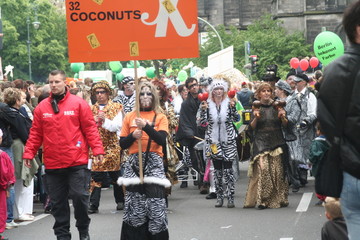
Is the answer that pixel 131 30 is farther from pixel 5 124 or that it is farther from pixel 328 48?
pixel 328 48

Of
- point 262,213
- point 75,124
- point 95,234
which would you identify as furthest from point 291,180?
point 75,124

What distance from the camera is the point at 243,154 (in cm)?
1603

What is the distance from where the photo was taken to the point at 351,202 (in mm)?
4781

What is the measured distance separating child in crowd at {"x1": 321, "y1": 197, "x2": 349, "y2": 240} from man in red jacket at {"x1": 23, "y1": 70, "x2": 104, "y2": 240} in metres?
3.28

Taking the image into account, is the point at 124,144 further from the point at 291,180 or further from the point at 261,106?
the point at 291,180

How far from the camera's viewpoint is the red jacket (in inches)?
367

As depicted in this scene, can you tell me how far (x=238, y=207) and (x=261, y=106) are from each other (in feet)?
4.93

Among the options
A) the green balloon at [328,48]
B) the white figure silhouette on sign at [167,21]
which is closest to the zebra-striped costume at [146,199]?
the white figure silhouette on sign at [167,21]

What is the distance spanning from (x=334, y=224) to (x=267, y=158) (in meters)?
6.37

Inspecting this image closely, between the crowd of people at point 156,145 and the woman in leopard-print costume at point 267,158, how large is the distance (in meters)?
0.01

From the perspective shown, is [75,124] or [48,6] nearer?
[75,124]

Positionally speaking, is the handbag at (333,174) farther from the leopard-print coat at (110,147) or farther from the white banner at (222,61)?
the white banner at (222,61)

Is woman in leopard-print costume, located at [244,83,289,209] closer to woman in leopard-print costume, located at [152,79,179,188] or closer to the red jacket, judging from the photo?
woman in leopard-print costume, located at [152,79,179,188]

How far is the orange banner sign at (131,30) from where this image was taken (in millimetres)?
9109
